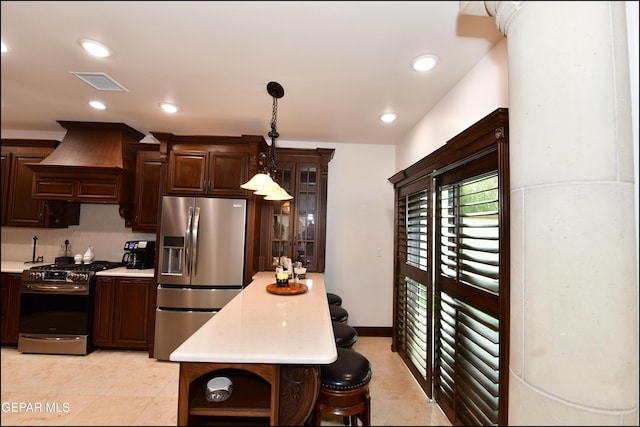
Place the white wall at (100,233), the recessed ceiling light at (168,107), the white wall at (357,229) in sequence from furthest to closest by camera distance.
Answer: the white wall at (357,229)
the white wall at (100,233)
the recessed ceiling light at (168,107)

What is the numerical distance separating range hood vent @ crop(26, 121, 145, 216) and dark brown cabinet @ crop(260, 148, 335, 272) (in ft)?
5.14

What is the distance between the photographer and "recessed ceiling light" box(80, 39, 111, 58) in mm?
1541

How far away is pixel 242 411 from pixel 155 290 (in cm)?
225

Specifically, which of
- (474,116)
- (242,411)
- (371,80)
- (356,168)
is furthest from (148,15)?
(356,168)

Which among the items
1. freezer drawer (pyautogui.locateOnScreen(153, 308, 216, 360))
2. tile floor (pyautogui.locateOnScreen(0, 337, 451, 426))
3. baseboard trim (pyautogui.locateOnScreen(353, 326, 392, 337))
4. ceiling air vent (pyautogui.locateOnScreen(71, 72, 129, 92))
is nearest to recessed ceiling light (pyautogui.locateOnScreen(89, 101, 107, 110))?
ceiling air vent (pyautogui.locateOnScreen(71, 72, 129, 92))

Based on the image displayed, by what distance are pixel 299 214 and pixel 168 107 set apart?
5.51 ft

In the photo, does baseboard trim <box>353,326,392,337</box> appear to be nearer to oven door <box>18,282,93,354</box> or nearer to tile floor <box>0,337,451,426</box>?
tile floor <box>0,337,451,426</box>

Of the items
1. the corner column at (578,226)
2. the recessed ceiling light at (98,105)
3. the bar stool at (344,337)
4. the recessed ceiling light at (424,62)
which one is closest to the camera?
the corner column at (578,226)

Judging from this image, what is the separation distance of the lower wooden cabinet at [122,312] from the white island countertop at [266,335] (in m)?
1.65

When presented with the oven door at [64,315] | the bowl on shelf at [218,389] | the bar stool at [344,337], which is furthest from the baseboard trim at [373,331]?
the oven door at [64,315]

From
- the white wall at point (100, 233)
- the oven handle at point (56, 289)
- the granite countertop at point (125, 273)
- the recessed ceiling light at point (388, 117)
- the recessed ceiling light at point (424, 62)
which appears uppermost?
the recessed ceiling light at point (388, 117)

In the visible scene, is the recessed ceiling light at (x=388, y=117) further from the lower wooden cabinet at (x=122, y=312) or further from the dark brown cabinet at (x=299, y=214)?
the lower wooden cabinet at (x=122, y=312)

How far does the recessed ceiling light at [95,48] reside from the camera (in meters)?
1.54

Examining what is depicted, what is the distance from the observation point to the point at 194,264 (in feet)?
9.45
